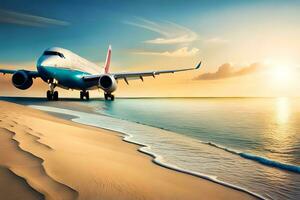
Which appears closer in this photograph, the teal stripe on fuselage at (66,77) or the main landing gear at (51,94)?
the teal stripe on fuselage at (66,77)

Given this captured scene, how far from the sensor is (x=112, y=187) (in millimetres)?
2838

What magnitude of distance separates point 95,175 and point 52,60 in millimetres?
23299

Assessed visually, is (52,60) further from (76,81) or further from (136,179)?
(136,179)

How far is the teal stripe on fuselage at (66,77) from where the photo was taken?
2448 cm

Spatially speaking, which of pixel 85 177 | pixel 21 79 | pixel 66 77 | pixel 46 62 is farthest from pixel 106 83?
pixel 85 177

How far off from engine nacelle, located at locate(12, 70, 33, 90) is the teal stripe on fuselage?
3926 millimetres

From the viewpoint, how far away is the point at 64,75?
87.4 feet

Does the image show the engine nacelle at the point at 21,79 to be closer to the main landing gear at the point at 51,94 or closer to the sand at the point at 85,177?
the main landing gear at the point at 51,94

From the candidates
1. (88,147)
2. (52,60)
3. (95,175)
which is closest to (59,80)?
(52,60)

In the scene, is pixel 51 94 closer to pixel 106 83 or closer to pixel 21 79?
pixel 21 79

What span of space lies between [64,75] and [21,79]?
18.2 ft

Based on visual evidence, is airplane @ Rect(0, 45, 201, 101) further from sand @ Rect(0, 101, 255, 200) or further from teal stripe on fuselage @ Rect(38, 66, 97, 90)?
sand @ Rect(0, 101, 255, 200)

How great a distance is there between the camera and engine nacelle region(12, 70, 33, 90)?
29281 millimetres

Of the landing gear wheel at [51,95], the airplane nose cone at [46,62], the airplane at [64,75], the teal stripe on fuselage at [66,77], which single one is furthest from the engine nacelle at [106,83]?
the airplane nose cone at [46,62]
